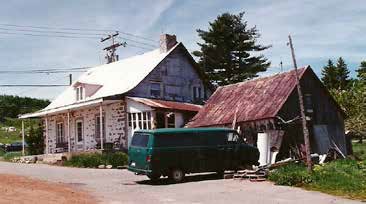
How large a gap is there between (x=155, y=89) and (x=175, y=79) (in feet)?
6.01

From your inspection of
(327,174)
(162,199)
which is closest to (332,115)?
(327,174)

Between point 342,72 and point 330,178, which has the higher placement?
point 342,72

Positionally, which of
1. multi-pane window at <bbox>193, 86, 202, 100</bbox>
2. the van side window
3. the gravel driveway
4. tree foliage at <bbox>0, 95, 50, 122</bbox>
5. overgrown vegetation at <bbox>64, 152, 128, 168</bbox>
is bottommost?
the gravel driveway

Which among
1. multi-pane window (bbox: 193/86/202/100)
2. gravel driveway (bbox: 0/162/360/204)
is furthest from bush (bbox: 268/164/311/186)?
multi-pane window (bbox: 193/86/202/100)

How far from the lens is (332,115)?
30.0 m

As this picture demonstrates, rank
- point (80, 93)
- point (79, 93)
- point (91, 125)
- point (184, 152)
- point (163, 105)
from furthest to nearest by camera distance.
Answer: point (79, 93)
point (80, 93)
point (91, 125)
point (163, 105)
point (184, 152)

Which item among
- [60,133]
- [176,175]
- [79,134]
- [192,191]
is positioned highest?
[60,133]

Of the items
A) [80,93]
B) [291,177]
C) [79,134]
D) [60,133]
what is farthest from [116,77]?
[291,177]

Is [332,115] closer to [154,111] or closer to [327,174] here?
[154,111]

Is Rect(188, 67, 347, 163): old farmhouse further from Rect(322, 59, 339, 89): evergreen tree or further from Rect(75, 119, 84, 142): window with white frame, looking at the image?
Rect(322, 59, 339, 89): evergreen tree

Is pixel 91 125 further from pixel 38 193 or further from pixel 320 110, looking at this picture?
pixel 38 193

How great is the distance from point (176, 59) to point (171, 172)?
58.2ft

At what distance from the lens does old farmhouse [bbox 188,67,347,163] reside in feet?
86.1

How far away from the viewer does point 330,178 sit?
1741cm
